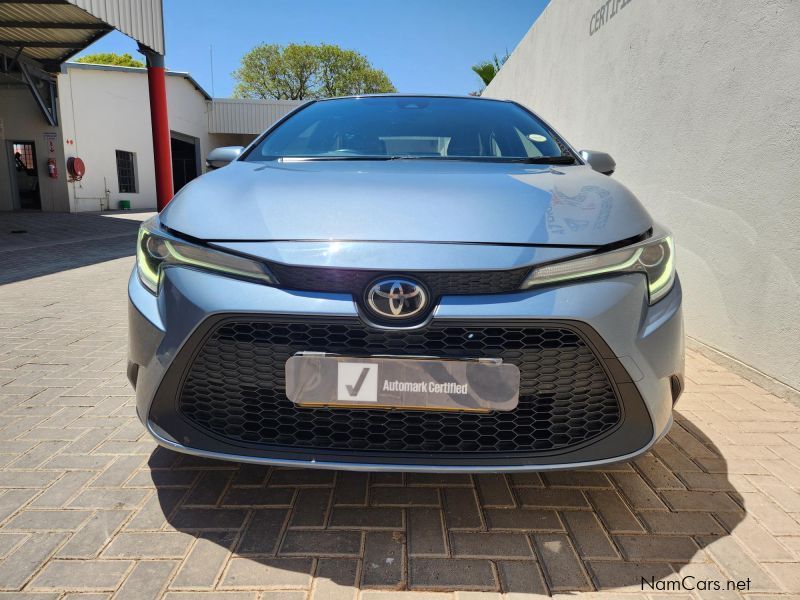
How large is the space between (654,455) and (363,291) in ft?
4.74

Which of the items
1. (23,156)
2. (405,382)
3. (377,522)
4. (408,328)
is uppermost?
(23,156)

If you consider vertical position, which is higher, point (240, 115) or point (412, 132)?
point (240, 115)

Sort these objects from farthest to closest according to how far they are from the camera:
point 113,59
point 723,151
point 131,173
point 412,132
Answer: point 113,59 < point 131,173 < point 723,151 < point 412,132

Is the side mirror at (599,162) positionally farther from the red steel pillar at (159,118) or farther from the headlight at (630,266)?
the red steel pillar at (159,118)

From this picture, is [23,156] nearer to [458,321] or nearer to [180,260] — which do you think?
[180,260]

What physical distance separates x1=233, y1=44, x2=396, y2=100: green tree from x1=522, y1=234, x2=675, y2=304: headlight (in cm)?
3706

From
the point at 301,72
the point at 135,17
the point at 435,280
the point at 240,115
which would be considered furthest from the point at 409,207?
the point at 301,72

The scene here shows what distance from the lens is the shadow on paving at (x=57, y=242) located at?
657 cm

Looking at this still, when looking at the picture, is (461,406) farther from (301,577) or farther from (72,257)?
(72,257)

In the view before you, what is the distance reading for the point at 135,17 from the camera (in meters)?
9.88

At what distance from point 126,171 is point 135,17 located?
27.5ft

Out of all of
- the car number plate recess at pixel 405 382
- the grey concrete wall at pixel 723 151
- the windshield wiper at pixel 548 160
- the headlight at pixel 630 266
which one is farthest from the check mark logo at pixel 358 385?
the grey concrete wall at pixel 723 151

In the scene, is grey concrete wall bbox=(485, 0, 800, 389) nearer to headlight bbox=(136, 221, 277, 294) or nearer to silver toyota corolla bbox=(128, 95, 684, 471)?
silver toyota corolla bbox=(128, 95, 684, 471)

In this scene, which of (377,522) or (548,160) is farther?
(548,160)
